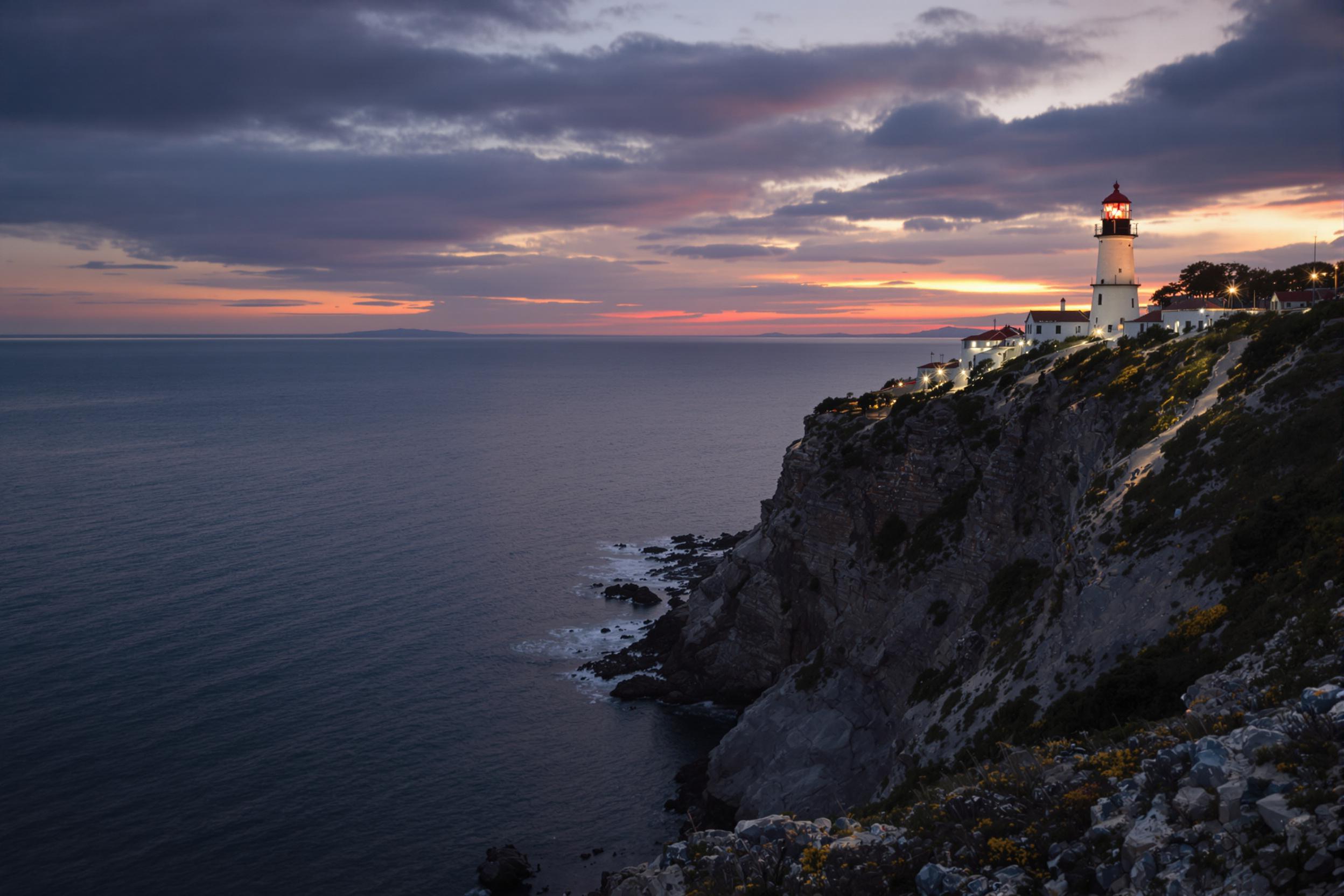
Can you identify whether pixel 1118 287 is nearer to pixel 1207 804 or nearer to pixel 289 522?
pixel 1207 804

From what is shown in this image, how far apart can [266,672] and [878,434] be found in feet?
160

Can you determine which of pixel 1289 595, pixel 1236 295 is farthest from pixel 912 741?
pixel 1236 295

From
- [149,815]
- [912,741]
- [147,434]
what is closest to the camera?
[912,741]

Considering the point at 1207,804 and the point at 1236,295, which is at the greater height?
the point at 1236,295

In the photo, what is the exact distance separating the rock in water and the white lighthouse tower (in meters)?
59.9

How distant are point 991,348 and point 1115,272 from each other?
666 inches

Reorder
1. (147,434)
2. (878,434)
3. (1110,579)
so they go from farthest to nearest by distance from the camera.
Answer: (147,434) < (878,434) < (1110,579)

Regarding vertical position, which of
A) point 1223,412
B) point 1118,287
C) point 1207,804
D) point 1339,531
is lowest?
point 1207,804

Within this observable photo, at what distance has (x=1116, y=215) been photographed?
7131cm

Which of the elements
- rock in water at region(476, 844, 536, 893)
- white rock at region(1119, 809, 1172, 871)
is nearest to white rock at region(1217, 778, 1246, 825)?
white rock at region(1119, 809, 1172, 871)

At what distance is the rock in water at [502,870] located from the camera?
4372cm

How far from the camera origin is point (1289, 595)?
23.3m

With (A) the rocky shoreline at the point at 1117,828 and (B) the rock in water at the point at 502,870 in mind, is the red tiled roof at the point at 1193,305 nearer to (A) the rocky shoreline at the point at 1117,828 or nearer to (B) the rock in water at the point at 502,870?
(A) the rocky shoreline at the point at 1117,828

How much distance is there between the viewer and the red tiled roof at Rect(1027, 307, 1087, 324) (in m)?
81.4
